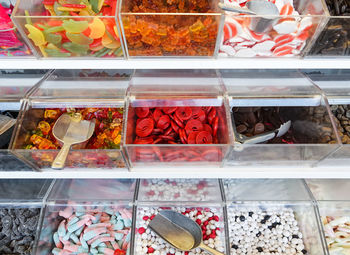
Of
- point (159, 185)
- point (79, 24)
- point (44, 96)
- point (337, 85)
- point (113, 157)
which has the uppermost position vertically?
point (79, 24)

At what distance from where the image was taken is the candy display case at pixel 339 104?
50.4 inches

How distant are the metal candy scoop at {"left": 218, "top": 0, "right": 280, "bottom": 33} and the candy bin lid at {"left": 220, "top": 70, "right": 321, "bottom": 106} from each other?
41cm

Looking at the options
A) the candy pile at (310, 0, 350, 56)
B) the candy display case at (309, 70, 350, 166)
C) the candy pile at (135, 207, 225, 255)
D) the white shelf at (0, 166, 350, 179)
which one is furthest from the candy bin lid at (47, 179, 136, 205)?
the candy pile at (310, 0, 350, 56)

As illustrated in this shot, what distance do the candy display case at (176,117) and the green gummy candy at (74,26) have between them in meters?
0.44

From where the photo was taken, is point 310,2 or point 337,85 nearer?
point 310,2

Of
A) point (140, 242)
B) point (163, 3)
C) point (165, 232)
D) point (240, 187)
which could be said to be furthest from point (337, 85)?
point (140, 242)

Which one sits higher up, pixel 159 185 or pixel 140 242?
pixel 159 185

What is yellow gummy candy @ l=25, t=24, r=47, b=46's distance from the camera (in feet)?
3.13

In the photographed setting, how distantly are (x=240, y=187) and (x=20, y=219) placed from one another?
1.34 metres

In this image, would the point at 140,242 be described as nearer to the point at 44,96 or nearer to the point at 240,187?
the point at 240,187

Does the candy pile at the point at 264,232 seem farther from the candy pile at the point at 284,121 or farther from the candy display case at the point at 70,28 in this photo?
the candy display case at the point at 70,28

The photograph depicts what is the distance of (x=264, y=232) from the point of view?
5.26 feet

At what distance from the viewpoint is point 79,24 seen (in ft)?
3.15

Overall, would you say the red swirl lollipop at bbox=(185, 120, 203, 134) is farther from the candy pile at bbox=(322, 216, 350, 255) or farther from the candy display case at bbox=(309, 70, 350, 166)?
the candy pile at bbox=(322, 216, 350, 255)
